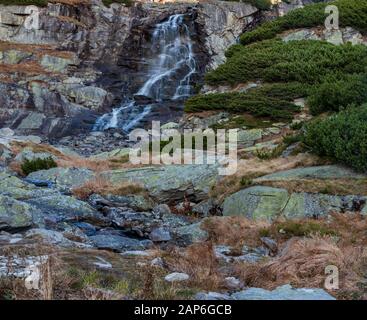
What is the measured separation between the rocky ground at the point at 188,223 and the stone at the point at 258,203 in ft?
0.11

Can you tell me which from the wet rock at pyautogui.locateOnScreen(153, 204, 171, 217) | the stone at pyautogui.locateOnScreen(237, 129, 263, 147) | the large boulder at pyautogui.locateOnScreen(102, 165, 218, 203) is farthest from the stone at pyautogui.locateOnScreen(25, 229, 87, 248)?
the stone at pyautogui.locateOnScreen(237, 129, 263, 147)

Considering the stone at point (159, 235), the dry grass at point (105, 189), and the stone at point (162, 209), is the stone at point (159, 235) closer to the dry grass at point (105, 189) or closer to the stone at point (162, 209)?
the stone at point (162, 209)

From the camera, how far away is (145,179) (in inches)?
595

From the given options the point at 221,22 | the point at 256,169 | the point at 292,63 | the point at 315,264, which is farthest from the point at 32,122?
the point at 315,264

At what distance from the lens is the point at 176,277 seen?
6.32 m

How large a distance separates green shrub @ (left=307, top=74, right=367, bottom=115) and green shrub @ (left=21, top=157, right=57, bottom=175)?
10178 mm

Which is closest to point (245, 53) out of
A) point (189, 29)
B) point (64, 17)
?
point (189, 29)

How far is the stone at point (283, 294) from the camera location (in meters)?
5.39

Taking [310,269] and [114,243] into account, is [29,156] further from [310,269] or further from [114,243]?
[310,269]

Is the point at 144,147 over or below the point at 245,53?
below

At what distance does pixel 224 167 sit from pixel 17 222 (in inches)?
295

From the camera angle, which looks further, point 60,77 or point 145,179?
point 60,77

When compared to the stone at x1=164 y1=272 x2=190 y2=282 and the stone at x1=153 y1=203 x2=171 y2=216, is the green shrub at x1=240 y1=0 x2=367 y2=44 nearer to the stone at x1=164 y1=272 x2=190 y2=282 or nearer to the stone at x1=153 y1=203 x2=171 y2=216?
the stone at x1=153 y1=203 x2=171 y2=216
